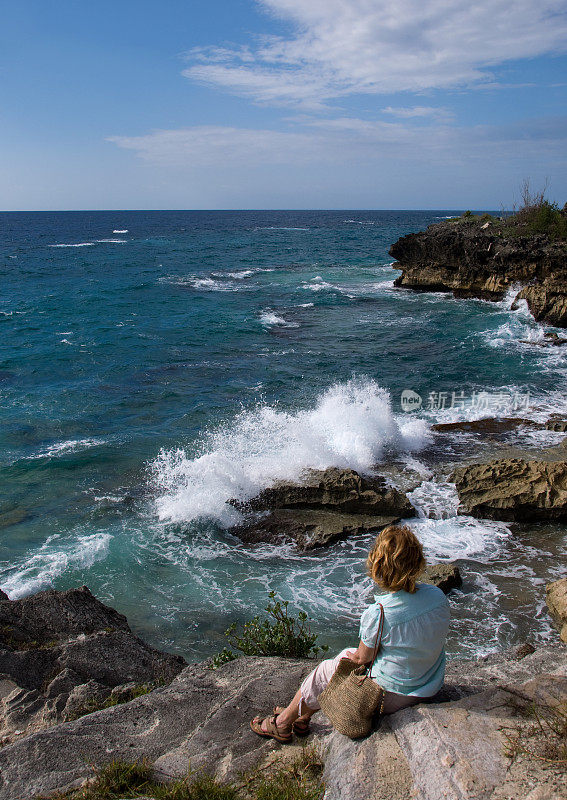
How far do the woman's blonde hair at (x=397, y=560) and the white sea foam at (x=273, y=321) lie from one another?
26442mm

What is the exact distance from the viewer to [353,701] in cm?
364

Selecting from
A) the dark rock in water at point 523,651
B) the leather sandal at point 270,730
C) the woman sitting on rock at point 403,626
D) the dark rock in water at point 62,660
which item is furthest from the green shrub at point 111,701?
the dark rock in water at point 523,651

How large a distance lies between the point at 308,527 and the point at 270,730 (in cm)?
678

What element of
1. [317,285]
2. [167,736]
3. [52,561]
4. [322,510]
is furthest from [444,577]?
[317,285]

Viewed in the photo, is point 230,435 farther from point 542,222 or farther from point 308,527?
point 542,222

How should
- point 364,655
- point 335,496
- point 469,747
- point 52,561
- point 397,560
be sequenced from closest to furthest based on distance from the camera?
1. point 469,747
2. point 397,560
3. point 364,655
4. point 52,561
5. point 335,496

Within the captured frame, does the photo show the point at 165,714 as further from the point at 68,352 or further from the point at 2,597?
the point at 68,352

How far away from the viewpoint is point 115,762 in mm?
3691

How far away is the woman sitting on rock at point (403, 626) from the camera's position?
363cm

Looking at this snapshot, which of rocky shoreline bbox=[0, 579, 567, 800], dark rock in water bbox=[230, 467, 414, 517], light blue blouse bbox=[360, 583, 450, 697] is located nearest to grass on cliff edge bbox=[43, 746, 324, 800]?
rocky shoreline bbox=[0, 579, 567, 800]

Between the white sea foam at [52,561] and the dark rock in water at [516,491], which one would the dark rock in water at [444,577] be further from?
the white sea foam at [52,561]

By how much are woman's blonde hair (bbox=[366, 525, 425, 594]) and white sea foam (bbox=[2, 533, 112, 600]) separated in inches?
301

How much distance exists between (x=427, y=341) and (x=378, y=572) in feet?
78.7

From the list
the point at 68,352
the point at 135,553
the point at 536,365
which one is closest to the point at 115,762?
the point at 135,553
